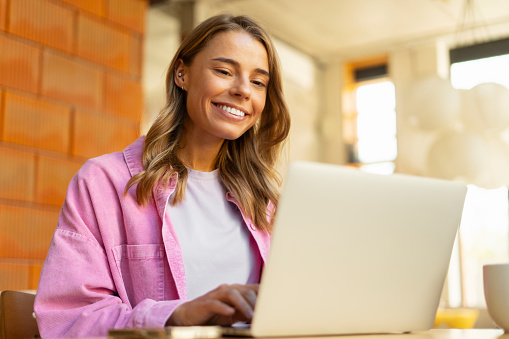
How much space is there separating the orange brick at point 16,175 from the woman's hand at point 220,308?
6.55 feet

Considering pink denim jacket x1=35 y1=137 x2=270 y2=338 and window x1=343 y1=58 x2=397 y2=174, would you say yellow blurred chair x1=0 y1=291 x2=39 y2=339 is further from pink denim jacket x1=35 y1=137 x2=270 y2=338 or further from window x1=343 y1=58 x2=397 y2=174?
window x1=343 y1=58 x2=397 y2=174

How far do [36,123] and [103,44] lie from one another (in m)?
0.62

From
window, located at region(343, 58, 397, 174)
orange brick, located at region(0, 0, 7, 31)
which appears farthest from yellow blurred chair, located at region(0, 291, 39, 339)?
window, located at region(343, 58, 397, 174)

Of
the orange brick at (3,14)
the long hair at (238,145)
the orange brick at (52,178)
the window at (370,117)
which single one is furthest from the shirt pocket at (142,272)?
the window at (370,117)

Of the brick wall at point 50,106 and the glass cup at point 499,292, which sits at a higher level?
the brick wall at point 50,106

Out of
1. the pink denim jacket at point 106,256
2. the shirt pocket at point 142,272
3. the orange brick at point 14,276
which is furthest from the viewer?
the orange brick at point 14,276

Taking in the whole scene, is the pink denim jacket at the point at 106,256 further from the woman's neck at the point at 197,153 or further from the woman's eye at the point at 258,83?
the woman's eye at the point at 258,83

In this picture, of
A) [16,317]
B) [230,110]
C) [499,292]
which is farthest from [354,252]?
[16,317]

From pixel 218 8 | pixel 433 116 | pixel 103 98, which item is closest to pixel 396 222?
pixel 433 116

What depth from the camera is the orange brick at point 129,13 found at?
125 inches

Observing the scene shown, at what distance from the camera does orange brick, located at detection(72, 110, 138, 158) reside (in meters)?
2.91

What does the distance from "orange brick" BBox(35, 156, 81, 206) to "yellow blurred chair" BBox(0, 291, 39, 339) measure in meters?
1.57

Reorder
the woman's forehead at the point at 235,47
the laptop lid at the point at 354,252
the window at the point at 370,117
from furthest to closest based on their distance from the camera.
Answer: the window at the point at 370,117 → the woman's forehead at the point at 235,47 → the laptop lid at the point at 354,252

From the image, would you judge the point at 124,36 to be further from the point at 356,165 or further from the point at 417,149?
the point at 356,165
